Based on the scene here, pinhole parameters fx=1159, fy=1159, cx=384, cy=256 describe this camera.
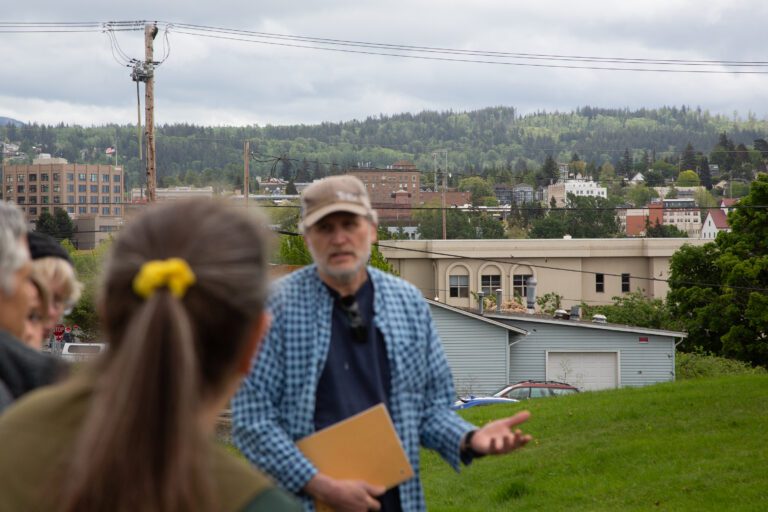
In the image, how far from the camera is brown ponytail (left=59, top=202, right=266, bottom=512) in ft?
5.41

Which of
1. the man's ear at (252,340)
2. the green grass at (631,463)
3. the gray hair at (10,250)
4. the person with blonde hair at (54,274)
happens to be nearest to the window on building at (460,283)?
the green grass at (631,463)

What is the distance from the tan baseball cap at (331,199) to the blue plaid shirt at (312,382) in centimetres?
21

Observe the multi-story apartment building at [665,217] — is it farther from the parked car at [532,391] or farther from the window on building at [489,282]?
the parked car at [532,391]

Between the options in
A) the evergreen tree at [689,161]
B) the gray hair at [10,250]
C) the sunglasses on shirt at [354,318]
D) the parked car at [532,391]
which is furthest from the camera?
the evergreen tree at [689,161]

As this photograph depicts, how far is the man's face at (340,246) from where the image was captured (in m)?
3.95

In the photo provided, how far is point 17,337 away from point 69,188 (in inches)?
2683

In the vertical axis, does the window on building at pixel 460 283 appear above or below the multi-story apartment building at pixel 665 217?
below

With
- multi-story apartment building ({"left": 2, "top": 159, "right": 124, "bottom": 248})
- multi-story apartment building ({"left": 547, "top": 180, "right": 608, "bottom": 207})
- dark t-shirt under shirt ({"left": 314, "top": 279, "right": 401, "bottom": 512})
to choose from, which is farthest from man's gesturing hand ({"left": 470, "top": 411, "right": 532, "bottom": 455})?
multi-story apartment building ({"left": 547, "top": 180, "right": 608, "bottom": 207})

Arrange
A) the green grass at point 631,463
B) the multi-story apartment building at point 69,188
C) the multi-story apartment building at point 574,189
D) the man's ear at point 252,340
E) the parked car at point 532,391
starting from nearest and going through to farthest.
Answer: the man's ear at point 252,340, the green grass at point 631,463, the parked car at point 532,391, the multi-story apartment building at point 69,188, the multi-story apartment building at point 574,189

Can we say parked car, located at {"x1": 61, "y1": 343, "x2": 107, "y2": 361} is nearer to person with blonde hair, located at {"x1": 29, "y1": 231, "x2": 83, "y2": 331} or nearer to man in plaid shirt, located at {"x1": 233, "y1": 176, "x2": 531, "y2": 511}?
person with blonde hair, located at {"x1": 29, "y1": 231, "x2": 83, "y2": 331}

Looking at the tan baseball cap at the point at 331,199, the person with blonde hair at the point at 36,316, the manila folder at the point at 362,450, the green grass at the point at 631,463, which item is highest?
the tan baseball cap at the point at 331,199

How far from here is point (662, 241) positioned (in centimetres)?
8188

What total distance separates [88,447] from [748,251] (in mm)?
45739

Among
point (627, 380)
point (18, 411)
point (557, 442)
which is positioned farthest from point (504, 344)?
point (18, 411)
